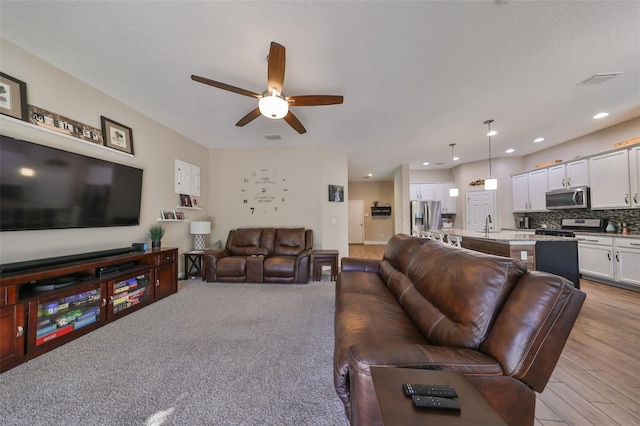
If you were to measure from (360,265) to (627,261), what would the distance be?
417 centimetres

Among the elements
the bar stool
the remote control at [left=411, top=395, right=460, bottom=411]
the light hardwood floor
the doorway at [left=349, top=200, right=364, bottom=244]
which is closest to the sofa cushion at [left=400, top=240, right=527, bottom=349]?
the remote control at [left=411, top=395, right=460, bottom=411]

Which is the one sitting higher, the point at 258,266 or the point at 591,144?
the point at 591,144

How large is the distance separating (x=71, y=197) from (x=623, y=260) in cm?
745

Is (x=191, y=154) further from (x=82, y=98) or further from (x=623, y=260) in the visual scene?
(x=623, y=260)

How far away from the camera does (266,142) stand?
479 centimetres

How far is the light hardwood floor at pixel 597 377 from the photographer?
134cm

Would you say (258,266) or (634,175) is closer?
(634,175)

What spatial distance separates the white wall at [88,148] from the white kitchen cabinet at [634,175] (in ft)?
24.6

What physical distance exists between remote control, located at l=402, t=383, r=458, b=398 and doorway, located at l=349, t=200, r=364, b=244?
8672 mm

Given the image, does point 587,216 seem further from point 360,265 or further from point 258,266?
point 258,266

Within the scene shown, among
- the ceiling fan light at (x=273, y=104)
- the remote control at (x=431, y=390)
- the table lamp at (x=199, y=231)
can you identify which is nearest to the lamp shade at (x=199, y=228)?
the table lamp at (x=199, y=231)

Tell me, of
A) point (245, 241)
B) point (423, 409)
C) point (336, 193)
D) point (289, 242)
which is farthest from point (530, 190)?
point (423, 409)

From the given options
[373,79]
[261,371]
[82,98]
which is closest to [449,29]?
[373,79]

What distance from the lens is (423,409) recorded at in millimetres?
662
